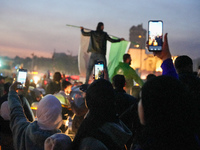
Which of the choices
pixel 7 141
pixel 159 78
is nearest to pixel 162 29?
pixel 159 78

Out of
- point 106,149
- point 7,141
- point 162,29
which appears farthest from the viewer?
point 7,141

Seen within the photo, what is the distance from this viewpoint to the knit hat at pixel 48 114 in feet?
9.68

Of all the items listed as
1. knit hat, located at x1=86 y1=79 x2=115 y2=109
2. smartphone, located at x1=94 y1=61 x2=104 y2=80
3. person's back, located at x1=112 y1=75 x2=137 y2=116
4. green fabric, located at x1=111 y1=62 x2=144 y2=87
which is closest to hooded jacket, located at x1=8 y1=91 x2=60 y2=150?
knit hat, located at x1=86 y1=79 x2=115 y2=109

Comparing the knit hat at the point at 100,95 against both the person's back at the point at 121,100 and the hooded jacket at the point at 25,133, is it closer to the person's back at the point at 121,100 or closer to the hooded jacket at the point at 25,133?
the hooded jacket at the point at 25,133

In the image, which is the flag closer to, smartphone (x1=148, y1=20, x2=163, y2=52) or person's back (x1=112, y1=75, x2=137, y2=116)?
person's back (x1=112, y1=75, x2=137, y2=116)

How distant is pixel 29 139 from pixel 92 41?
17.2 ft

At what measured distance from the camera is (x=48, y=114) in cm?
295

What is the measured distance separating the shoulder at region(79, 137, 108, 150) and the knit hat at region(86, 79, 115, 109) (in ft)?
1.27

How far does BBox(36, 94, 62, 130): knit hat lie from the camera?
2949mm

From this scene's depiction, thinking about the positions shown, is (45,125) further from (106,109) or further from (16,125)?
(106,109)

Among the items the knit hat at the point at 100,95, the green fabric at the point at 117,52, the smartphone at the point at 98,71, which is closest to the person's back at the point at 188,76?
the knit hat at the point at 100,95

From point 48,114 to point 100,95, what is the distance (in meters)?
0.71

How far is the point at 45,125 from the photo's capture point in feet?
9.72

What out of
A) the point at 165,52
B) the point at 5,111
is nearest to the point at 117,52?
the point at 5,111
